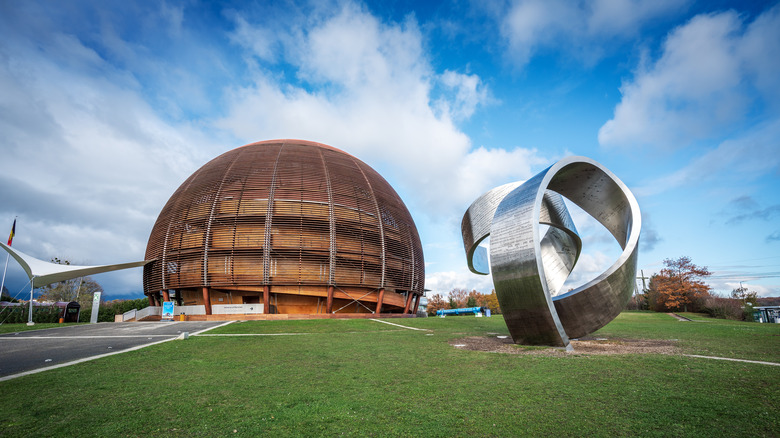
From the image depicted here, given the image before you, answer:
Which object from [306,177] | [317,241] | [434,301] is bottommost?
[434,301]

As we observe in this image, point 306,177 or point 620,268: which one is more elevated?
point 306,177

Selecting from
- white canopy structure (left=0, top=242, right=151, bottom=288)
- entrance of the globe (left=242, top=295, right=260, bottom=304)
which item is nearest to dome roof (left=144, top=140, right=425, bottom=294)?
entrance of the globe (left=242, top=295, right=260, bottom=304)

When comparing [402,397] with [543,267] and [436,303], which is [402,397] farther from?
[436,303]

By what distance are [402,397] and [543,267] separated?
7.67 meters

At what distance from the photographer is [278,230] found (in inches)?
1118

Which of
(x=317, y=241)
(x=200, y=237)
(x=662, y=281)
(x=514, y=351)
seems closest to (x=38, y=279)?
(x=200, y=237)

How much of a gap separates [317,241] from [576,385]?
24312 millimetres

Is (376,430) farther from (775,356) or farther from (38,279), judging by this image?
(38,279)

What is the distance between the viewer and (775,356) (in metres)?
8.39

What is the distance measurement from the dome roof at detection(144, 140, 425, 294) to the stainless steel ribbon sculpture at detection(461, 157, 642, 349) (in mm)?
18879

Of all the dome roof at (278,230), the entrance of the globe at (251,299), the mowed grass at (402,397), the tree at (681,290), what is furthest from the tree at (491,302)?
the mowed grass at (402,397)

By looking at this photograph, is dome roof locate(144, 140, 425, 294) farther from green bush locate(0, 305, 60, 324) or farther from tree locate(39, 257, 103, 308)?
tree locate(39, 257, 103, 308)

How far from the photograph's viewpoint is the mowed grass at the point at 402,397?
4.20 m

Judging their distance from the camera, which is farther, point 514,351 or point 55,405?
point 514,351
